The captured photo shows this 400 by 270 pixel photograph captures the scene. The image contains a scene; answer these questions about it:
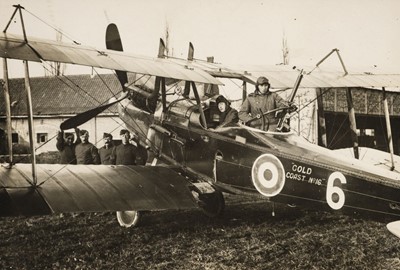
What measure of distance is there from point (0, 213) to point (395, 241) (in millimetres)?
4399

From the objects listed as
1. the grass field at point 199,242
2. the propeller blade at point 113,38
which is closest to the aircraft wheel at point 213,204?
the grass field at point 199,242

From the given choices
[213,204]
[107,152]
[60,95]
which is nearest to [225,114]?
[213,204]

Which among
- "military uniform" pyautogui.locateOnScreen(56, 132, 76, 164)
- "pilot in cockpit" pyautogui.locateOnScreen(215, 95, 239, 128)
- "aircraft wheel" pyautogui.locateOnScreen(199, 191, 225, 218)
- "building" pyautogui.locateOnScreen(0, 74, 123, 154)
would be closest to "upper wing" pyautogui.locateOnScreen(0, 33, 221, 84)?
"pilot in cockpit" pyautogui.locateOnScreen(215, 95, 239, 128)

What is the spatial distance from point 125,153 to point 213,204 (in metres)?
2.18

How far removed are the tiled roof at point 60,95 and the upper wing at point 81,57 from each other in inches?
767

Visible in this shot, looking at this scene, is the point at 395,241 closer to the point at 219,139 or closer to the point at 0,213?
the point at 219,139

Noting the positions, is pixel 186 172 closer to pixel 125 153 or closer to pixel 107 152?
pixel 125 153

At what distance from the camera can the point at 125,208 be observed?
466 cm

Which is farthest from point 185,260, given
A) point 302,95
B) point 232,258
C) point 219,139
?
point 302,95

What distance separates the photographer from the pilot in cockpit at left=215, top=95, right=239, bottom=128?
5.63 meters

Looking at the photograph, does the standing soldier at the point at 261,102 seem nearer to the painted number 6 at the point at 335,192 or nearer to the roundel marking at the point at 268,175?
the roundel marking at the point at 268,175

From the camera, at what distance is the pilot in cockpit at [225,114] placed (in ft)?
18.5

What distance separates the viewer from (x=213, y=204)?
668 centimetres

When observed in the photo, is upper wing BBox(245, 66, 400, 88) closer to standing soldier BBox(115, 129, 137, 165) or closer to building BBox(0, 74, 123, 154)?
standing soldier BBox(115, 129, 137, 165)
